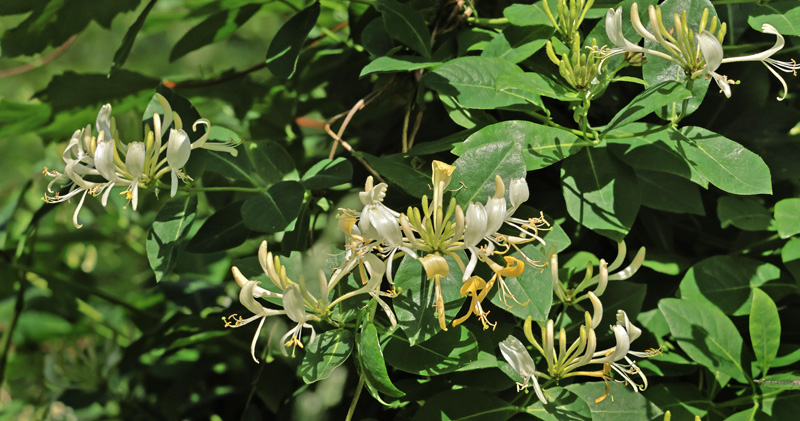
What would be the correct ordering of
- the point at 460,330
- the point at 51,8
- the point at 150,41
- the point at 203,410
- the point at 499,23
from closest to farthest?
the point at 460,330
the point at 499,23
the point at 51,8
the point at 203,410
the point at 150,41

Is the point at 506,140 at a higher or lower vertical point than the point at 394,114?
higher

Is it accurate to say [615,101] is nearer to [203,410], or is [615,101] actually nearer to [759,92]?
[759,92]

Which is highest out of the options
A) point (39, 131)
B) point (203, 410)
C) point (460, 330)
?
point (460, 330)

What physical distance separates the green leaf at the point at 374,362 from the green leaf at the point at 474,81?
0.72ft

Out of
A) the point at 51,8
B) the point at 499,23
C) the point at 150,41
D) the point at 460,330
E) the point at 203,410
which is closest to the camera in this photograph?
the point at 460,330

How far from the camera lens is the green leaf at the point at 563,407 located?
558 millimetres

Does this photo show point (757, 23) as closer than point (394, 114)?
Yes

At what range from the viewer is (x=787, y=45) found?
0.74 m

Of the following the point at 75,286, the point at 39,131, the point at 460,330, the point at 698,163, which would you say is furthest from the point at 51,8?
the point at 698,163

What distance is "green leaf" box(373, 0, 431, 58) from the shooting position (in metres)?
0.67

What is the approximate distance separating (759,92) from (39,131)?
930mm

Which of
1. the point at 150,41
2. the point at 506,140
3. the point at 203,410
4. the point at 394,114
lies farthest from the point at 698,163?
the point at 150,41

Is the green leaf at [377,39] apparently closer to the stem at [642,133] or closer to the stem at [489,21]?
the stem at [489,21]

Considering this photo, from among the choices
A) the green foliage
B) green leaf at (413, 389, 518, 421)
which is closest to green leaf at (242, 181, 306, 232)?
the green foliage
